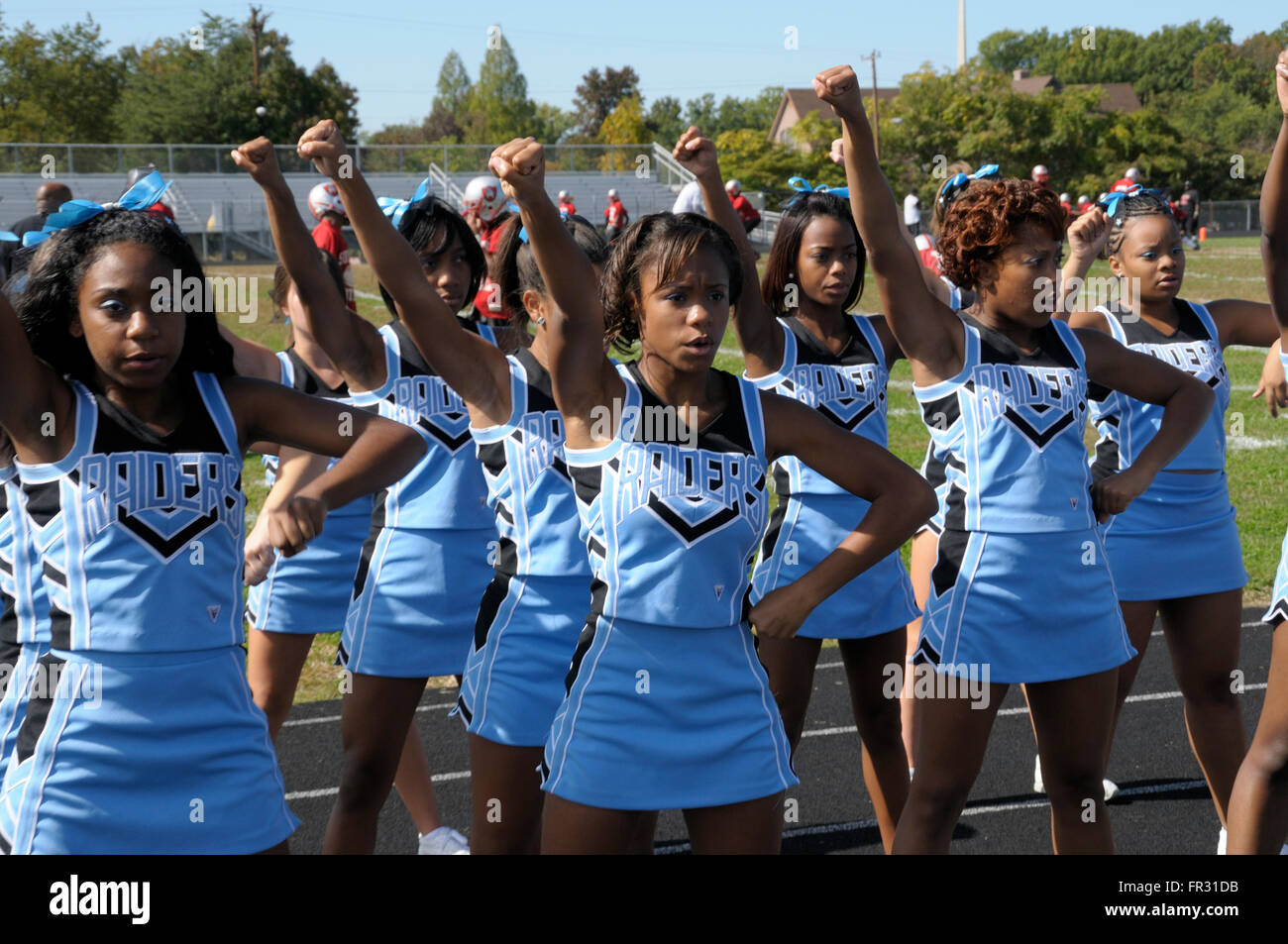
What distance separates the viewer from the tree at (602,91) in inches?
4026

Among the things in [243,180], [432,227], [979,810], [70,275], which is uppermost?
[243,180]

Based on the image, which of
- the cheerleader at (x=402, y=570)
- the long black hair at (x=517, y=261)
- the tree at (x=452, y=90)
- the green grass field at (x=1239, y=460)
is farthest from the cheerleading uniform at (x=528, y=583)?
the tree at (x=452, y=90)

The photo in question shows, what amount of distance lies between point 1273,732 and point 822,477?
146cm

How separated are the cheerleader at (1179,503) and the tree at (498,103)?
255 feet

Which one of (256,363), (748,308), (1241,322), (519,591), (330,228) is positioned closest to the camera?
(519,591)

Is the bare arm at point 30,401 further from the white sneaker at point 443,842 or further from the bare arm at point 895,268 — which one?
the white sneaker at point 443,842

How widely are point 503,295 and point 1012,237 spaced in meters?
1.48

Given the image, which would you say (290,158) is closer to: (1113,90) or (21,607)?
(21,607)

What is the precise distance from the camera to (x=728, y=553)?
112 inches

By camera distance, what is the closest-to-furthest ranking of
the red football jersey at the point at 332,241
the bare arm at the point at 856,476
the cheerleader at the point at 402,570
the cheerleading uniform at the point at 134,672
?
the cheerleading uniform at the point at 134,672 < the bare arm at the point at 856,476 < the cheerleader at the point at 402,570 < the red football jersey at the point at 332,241

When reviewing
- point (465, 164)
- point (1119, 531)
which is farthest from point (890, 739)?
point (465, 164)

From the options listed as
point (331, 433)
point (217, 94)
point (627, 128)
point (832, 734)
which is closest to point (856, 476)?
point (331, 433)

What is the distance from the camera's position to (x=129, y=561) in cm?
260

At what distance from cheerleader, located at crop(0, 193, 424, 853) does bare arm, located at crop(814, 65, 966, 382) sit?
1.65 metres
